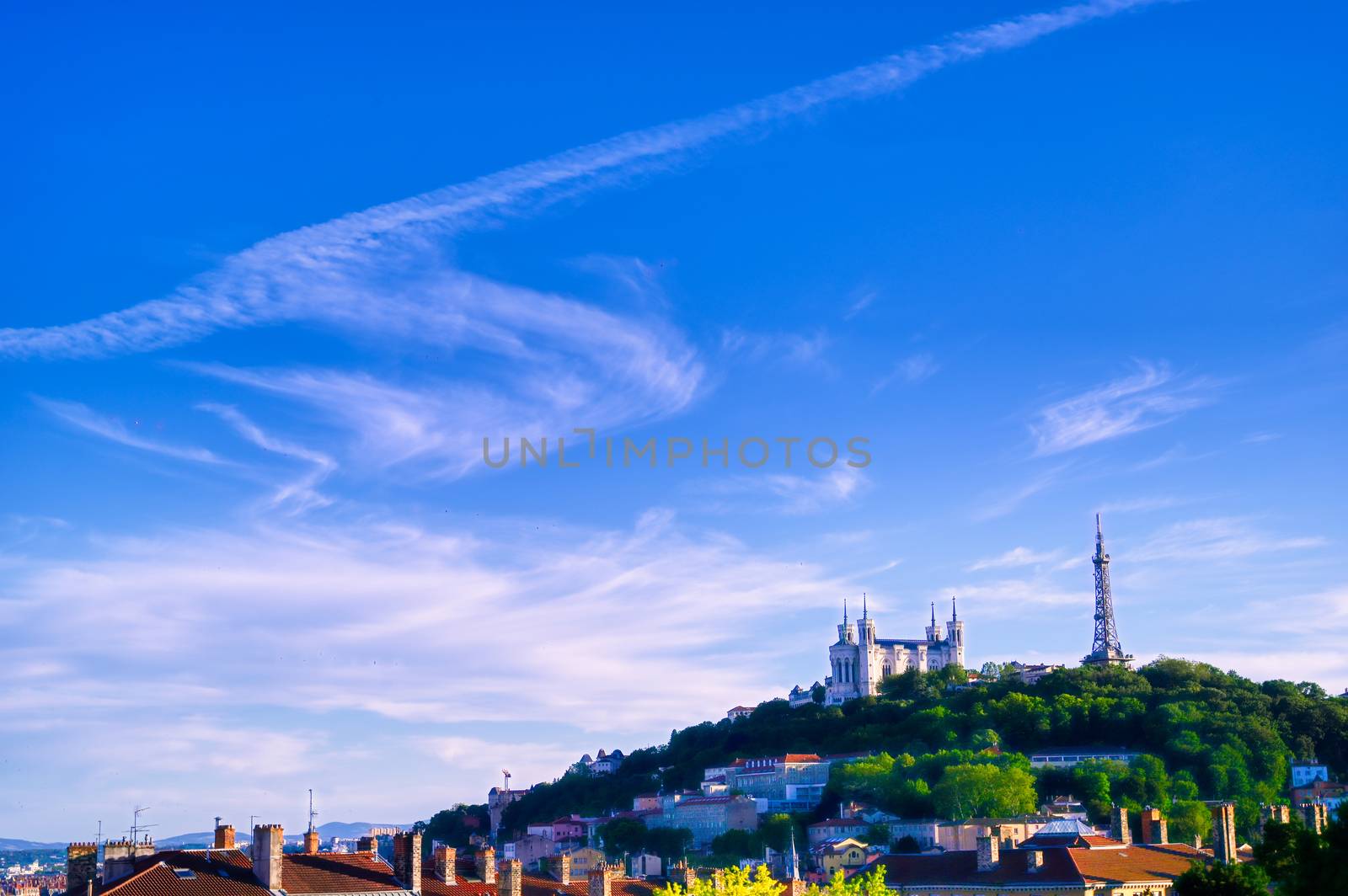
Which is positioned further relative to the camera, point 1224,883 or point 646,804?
point 646,804

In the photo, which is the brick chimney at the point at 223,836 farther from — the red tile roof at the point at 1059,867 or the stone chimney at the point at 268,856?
the red tile roof at the point at 1059,867

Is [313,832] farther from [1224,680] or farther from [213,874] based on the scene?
[1224,680]

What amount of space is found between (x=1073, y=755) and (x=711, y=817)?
38499mm

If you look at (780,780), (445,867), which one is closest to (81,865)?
(445,867)

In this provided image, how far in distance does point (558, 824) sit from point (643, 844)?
21.6m

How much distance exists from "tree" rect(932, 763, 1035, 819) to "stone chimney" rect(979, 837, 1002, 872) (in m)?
53.0

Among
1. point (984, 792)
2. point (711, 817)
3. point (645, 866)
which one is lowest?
point (645, 866)

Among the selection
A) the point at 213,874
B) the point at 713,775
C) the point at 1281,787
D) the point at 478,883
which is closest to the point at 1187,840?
the point at 1281,787

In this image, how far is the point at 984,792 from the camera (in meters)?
148

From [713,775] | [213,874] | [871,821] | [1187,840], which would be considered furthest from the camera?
[713,775]

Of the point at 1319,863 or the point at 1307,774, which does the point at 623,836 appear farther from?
the point at 1319,863

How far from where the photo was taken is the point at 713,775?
198875mm

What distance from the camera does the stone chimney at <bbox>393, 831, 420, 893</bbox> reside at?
188ft

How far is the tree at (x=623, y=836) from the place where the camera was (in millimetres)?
166875
